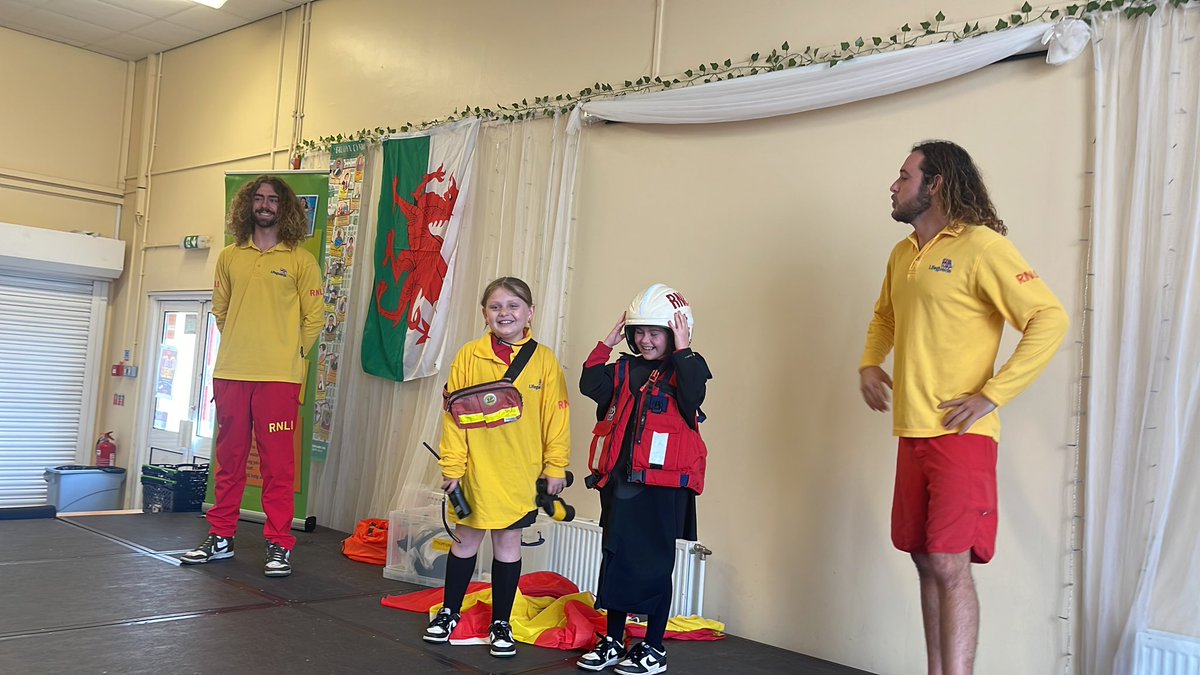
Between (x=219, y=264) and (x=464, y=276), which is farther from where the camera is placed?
(x=464, y=276)

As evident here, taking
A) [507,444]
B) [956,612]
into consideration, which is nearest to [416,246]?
[507,444]

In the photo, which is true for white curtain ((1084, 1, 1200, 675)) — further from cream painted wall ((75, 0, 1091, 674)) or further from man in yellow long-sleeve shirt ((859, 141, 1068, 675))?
man in yellow long-sleeve shirt ((859, 141, 1068, 675))

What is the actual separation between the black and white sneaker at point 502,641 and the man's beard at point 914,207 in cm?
195

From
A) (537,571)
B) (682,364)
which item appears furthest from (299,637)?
(682,364)

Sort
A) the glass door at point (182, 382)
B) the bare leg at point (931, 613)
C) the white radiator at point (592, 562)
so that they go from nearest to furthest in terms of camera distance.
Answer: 1. the bare leg at point (931, 613)
2. the white radiator at point (592, 562)
3. the glass door at point (182, 382)

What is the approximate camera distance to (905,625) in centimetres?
350

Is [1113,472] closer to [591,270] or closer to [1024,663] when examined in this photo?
[1024,663]

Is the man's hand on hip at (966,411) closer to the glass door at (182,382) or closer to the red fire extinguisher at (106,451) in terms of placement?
the glass door at (182,382)

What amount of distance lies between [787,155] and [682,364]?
4.52ft

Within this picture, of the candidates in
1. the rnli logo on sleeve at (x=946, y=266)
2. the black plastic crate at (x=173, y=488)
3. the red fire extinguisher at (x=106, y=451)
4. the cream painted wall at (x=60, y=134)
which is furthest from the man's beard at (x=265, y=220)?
the cream painted wall at (x=60, y=134)

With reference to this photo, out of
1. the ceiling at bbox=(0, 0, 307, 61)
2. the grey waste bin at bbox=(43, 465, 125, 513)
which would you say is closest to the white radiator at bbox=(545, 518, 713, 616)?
the ceiling at bbox=(0, 0, 307, 61)

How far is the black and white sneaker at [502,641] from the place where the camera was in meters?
3.32

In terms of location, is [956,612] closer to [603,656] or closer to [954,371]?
[954,371]

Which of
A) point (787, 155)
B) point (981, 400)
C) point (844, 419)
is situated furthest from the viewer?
point (787, 155)
